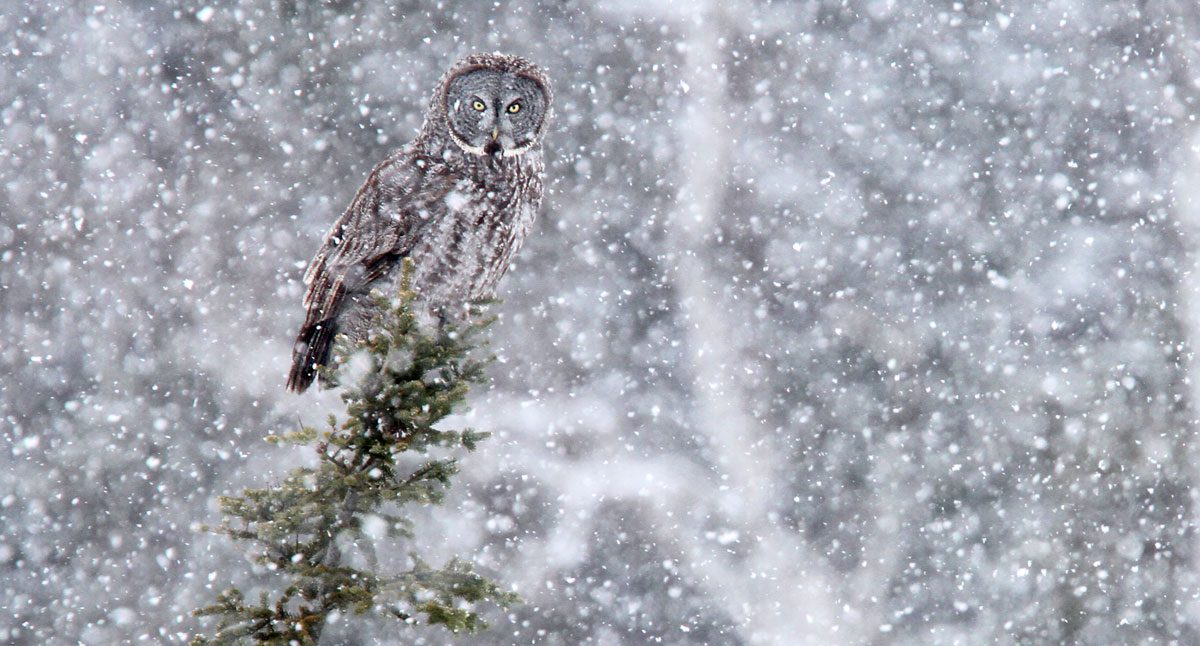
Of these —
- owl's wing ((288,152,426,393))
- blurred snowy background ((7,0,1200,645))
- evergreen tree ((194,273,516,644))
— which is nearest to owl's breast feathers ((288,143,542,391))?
owl's wing ((288,152,426,393))

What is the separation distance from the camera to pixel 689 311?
44.2 ft

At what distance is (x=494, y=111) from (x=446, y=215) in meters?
0.35

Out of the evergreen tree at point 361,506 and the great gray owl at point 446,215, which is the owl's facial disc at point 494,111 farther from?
the evergreen tree at point 361,506

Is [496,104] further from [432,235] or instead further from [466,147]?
[432,235]

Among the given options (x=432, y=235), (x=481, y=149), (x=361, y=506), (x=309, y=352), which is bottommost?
(x=361, y=506)

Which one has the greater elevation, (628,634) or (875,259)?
(875,259)

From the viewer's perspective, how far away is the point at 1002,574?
43.2ft

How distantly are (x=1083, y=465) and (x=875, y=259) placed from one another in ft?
11.5

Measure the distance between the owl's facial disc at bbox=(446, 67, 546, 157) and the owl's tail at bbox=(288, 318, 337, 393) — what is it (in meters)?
0.69

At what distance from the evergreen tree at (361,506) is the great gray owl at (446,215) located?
1289 millimetres

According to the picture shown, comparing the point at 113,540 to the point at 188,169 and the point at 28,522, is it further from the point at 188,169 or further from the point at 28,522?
the point at 188,169

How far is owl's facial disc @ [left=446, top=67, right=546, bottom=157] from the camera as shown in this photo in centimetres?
→ 330

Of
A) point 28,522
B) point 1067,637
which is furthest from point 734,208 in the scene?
point 28,522

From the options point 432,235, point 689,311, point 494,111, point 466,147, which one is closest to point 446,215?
point 432,235
